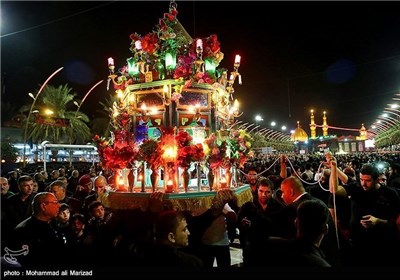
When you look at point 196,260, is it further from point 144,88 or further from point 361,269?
point 144,88

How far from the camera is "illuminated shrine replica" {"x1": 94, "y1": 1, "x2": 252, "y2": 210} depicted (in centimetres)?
722

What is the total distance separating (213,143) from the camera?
7.38 meters

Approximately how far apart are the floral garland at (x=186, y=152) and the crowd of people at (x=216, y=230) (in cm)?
88

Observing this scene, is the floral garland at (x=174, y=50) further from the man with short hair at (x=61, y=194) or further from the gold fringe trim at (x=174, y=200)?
the man with short hair at (x=61, y=194)

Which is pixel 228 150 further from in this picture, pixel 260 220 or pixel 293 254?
pixel 293 254

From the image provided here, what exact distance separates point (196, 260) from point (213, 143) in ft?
14.5

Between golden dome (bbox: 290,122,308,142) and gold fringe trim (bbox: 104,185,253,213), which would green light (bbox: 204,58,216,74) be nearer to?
gold fringe trim (bbox: 104,185,253,213)

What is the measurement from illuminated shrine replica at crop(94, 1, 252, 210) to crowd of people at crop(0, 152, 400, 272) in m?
0.89

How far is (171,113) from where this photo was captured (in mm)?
8477

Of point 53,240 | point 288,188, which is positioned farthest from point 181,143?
point 53,240

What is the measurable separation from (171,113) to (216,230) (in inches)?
151

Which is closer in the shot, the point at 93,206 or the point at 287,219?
the point at 287,219

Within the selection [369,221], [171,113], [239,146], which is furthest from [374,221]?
[171,113]

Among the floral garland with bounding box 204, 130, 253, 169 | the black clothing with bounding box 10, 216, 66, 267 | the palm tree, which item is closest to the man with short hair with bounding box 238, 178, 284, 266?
the floral garland with bounding box 204, 130, 253, 169
